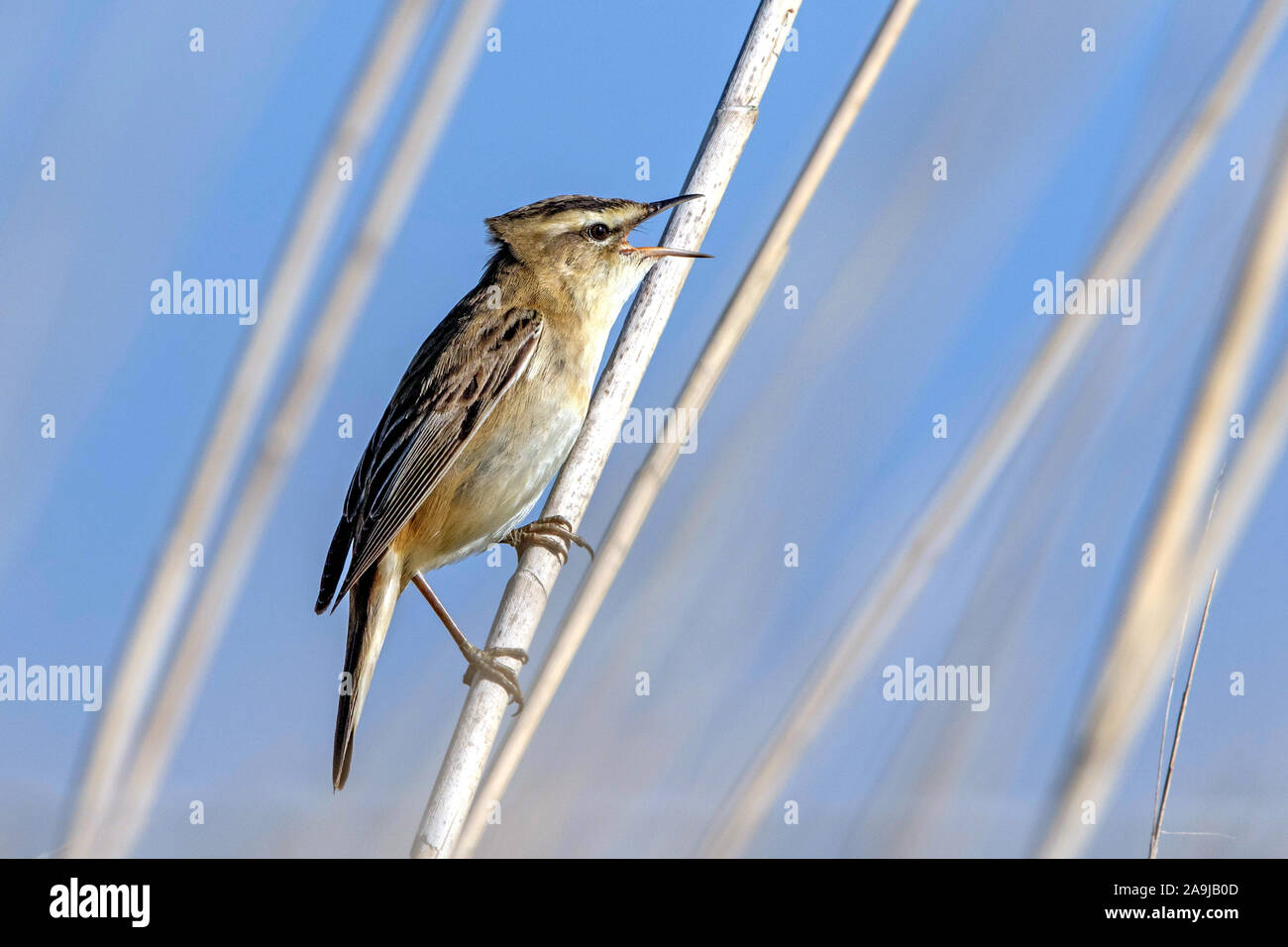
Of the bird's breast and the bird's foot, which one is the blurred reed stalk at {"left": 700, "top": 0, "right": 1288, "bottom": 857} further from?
the bird's breast

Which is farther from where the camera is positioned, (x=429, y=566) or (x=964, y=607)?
(x=429, y=566)

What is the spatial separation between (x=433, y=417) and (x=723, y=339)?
1098 millimetres

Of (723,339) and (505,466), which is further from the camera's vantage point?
(505,466)

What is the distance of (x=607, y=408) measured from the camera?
2957 millimetres

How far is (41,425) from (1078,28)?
127 inches

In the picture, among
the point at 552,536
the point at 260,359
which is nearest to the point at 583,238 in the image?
the point at 552,536

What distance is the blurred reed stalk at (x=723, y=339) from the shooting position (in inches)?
94.3

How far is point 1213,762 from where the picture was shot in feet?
9.78

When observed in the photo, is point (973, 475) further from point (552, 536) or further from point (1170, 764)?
point (552, 536)

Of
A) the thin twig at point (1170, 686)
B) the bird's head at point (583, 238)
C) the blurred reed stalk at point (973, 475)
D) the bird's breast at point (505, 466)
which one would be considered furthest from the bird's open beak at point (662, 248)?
the thin twig at point (1170, 686)

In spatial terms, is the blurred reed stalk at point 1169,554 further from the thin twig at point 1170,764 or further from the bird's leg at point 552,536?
the bird's leg at point 552,536

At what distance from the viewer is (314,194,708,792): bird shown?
314 centimetres
